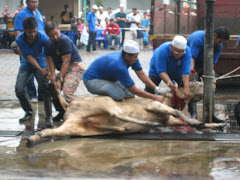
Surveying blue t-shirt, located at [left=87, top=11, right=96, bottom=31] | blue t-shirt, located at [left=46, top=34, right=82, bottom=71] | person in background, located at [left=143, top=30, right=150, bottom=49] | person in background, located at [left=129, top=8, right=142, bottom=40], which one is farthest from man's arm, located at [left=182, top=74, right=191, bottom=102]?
person in background, located at [left=143, top=30, right=150, bottom=49]

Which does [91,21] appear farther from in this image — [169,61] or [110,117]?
[110,117]

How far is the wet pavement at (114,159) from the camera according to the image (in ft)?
14.5

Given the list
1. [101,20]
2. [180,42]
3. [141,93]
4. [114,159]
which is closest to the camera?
[114,159]

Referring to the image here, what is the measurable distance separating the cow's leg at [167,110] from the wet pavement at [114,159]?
0.42 metres

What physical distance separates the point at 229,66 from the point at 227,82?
1695mm

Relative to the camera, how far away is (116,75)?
6043 millimetres

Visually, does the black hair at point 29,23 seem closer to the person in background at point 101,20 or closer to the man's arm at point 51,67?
the man's arm at point 51,67

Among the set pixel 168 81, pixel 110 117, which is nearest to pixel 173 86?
pixel 168 81

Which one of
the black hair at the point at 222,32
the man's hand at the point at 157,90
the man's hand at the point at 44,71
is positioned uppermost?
the black hair at the point at 222,32

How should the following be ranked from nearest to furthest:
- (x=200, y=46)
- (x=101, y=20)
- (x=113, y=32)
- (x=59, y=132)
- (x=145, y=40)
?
(x=59, y=132), (x=200, y=46), (x=113, y=32), (x=145, y=40), (x=101, y=20)

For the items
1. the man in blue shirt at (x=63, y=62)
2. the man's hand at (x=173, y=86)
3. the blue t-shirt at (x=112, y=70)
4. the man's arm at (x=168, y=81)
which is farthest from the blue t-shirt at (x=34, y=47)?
the man's hand at (x=173, y=86)

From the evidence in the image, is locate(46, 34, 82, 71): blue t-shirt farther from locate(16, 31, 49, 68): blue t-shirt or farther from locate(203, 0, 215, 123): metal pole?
locate(203, 0, 215, 123): metal pole

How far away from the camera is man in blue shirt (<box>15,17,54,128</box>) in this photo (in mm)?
6785

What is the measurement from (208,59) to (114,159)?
2333 millimetres
